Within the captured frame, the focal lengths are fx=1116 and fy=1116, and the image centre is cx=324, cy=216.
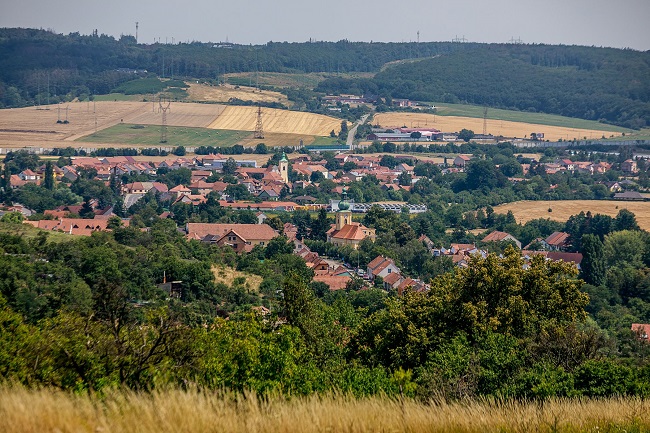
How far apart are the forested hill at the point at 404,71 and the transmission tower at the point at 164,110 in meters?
13.7

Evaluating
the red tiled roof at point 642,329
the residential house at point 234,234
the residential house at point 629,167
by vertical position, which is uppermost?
the red tiled roof at point 642,329

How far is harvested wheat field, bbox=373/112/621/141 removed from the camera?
12456cm

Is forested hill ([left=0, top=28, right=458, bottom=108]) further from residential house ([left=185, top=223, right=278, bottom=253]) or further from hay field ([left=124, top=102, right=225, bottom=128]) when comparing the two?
residential house ([left=185, top=223, right=278, bottom=253])

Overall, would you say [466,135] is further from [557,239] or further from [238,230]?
[238,230]

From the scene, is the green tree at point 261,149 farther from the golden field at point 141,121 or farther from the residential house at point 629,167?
the residential house at point 629,167

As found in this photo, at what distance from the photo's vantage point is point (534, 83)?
16225 cm

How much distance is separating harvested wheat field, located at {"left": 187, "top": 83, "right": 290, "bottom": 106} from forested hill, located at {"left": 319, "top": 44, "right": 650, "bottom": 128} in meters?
15.5

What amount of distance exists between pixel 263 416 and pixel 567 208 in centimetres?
6756

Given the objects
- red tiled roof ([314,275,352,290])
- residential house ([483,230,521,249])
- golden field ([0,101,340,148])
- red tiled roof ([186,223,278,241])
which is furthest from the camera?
golden field ([0,101,340,148])

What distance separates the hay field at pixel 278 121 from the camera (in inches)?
4518

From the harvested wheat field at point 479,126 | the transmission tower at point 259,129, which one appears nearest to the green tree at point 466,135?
the harvested wheat field at point 479,126

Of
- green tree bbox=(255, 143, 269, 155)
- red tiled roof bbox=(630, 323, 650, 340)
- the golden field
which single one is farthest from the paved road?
red tiled roof bbox=(630, 323, 650, 340)

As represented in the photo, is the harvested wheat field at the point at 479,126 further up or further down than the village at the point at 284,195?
further up

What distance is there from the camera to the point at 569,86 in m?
160
